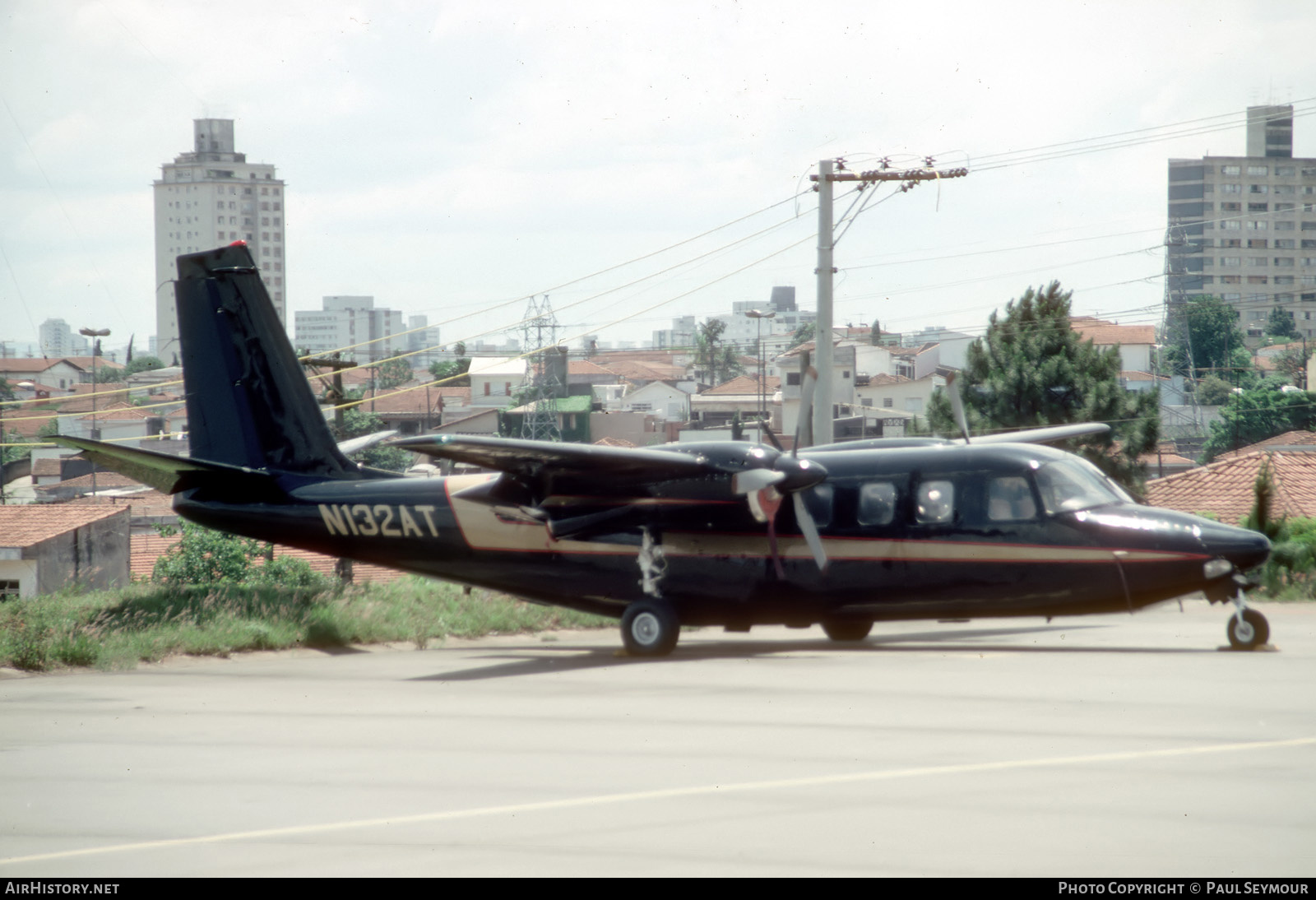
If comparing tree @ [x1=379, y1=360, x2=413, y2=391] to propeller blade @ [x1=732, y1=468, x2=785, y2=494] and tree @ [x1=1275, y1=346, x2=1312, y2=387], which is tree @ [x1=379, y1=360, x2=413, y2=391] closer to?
tree @ [x1=1275, y1=346, x2=1312, y2=387]

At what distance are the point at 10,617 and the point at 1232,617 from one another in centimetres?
1408

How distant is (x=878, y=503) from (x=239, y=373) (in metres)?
9.00

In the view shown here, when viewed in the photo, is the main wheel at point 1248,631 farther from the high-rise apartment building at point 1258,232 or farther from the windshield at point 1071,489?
the high-rise apartment building at point 1258,232

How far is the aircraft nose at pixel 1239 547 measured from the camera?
509 inches

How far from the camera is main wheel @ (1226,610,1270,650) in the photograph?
41.7 ft

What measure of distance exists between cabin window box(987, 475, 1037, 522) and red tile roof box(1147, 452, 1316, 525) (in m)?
19.5

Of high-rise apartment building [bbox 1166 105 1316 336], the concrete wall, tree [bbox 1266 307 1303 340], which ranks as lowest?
the concrete wall

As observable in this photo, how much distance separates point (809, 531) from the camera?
14.4 m

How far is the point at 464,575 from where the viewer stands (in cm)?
1645

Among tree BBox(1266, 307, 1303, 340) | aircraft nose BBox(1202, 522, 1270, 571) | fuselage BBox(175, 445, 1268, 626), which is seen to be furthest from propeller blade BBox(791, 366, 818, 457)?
tree BBox(1266, 307, 1303, 340)

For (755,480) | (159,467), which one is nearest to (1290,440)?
(755,480)

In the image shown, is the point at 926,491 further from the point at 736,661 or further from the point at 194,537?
the point at 194,537

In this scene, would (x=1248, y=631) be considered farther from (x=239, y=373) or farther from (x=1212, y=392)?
(x=1212, y=392)

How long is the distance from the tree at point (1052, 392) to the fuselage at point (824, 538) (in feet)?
79.1
